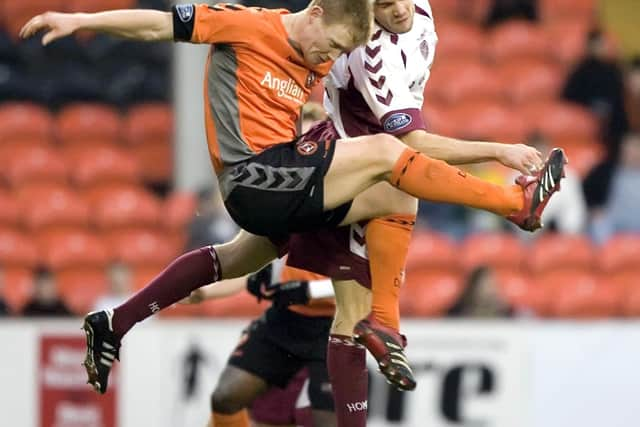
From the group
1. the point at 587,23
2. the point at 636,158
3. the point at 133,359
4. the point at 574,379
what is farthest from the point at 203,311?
the point at 587,23

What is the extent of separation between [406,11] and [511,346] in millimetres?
3237

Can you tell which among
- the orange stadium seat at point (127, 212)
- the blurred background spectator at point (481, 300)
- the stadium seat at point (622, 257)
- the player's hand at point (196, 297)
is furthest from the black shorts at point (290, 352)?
the orange stadium seat at point (127, 212)

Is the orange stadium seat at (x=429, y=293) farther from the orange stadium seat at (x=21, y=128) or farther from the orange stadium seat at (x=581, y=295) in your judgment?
the orange stadium seat at (x=21, y=128)

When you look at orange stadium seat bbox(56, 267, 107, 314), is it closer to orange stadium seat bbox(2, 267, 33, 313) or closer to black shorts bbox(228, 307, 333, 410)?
orange stadium seat bbox(2, 267, 33, 313)

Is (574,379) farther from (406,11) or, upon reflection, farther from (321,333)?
(406,11)

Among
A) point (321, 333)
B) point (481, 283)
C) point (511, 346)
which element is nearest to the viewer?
point (321, 333)

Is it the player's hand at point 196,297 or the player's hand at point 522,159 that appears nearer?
the player's hand at point 522,159

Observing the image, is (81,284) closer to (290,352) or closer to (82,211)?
(82,211)

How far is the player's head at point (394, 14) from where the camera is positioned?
5605mm

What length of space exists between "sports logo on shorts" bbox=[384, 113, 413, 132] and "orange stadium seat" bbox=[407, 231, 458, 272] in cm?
400

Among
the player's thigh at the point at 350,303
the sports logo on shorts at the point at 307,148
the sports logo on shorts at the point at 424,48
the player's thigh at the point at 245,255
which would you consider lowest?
the player's thigh at the point at 350,303

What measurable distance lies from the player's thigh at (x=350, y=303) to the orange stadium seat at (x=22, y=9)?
699 cm

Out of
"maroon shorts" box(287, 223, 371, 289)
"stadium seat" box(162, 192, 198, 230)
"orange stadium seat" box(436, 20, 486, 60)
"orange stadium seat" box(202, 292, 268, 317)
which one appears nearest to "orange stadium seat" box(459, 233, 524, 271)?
"orange stadium seat" box(202, 292, 268, 317)

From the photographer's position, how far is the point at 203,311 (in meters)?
9.18
